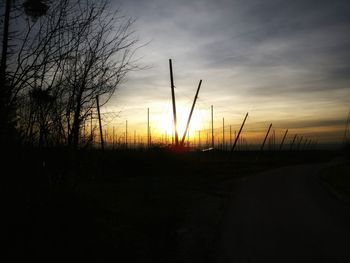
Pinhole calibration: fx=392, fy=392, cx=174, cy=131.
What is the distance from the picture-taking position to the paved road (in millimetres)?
7082

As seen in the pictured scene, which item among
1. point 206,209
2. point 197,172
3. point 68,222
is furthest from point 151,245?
point 197,172

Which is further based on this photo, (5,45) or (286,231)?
(286,231)

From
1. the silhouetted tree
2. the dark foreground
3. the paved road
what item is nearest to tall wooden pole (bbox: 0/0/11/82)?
the silhouetted tree

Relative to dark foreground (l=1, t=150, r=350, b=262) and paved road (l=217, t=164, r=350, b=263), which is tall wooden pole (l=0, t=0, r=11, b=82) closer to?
dark foreground (l=1, t=150, r=350, b=262)

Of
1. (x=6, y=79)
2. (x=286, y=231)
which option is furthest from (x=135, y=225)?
(x=6, y=79)

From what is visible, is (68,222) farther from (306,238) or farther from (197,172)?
(197,172)

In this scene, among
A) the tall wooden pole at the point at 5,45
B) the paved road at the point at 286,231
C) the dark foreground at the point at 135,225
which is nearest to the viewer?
the tall wooden pole at the point at 5,45

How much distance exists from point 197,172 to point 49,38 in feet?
78.6

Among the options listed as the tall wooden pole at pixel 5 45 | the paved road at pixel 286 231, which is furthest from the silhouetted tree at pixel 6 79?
the paved road at pixel 286 231

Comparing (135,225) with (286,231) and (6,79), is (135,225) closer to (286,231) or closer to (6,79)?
(286,231)

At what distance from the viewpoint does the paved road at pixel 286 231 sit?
7082 millimetres

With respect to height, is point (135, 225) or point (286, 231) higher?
point (135, 225)

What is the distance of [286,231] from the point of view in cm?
914

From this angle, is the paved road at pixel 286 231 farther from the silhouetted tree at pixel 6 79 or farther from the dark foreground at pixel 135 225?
the silhouetted tree at pixel 6 79
